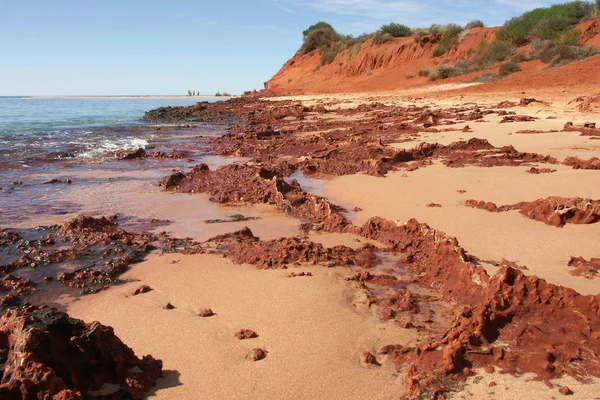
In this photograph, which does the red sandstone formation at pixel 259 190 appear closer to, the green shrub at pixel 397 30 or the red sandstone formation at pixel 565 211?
the red sandstone formation at pixel 565 211

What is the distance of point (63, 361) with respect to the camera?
7.50 ft

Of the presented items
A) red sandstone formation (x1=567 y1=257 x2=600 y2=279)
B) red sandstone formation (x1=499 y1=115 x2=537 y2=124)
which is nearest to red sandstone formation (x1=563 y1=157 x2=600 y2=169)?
red sandstone formation (x1=567 y1=257 x2=600 y2=279)

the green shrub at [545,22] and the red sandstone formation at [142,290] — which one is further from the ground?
the green shrub at [545,22]

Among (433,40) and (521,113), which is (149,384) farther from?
(433,40)

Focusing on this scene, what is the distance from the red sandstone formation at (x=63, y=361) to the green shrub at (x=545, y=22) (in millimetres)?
28294

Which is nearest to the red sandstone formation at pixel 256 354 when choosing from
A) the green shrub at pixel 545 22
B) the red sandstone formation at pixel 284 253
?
the red sandstone formation at pixel 284 253

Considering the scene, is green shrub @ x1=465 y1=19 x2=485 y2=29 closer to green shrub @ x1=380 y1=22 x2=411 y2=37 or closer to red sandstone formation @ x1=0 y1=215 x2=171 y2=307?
green shrub @ x1=380 y1=22 x2=411 y2=37

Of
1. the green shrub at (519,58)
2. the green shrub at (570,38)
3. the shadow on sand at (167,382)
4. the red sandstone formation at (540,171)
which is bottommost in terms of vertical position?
the shadow on sand at (167,382)

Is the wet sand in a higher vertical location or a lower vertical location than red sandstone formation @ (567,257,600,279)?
lower

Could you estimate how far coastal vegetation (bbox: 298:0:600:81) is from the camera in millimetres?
22578

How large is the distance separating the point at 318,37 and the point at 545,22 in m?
29.8

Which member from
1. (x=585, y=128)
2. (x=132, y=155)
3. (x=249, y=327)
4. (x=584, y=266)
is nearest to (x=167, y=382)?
(x=249, y=327)

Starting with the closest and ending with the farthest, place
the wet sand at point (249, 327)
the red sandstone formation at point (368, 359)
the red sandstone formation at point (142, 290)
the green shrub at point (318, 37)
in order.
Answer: the wet sand at point (249, 327) < the red sandstone formation at point (368, 359) < the red sandstone formation at point (142, 290) < the green shrub at point (318, 37)

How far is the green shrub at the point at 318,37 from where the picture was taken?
50.8 meters
